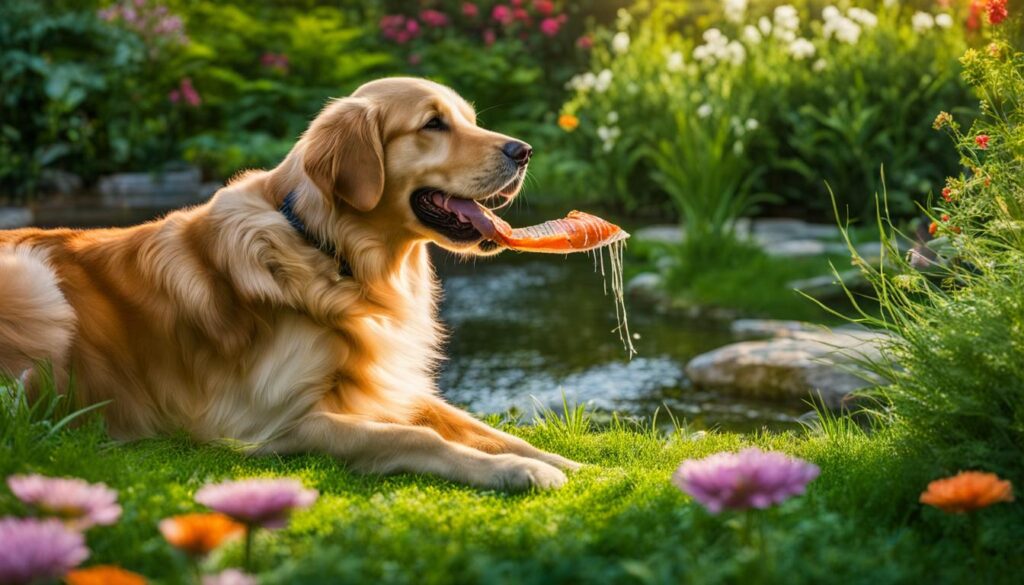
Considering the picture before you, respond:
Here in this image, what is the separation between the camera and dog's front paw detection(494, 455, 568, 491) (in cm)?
288

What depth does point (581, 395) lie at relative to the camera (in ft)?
17.7

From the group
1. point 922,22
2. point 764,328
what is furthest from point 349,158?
point 922,22

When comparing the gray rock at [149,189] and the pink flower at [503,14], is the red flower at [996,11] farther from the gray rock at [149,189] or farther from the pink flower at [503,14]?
the pink flower at [503,14]

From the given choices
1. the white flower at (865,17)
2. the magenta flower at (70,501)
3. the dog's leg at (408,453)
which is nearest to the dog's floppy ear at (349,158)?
the dog's leg at (408,453)

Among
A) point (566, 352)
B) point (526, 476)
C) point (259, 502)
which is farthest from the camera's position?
point (566, 352)

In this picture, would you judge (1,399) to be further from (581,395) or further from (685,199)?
(685,199)

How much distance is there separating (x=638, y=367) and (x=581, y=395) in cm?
60

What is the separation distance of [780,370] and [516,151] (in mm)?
2321

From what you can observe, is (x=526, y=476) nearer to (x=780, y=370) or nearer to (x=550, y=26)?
(x=780, y=370)

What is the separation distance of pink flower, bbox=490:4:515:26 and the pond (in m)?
7.40

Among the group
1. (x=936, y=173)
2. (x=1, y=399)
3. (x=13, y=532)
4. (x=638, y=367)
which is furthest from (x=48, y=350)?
(x=936, y=173)

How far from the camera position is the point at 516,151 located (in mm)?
3588

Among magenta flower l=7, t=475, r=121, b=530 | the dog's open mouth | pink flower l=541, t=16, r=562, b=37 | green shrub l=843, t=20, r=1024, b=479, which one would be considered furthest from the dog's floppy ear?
pink flower l=541, t=16, r=562, b=37

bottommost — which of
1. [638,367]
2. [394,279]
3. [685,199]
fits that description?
[638,367]
